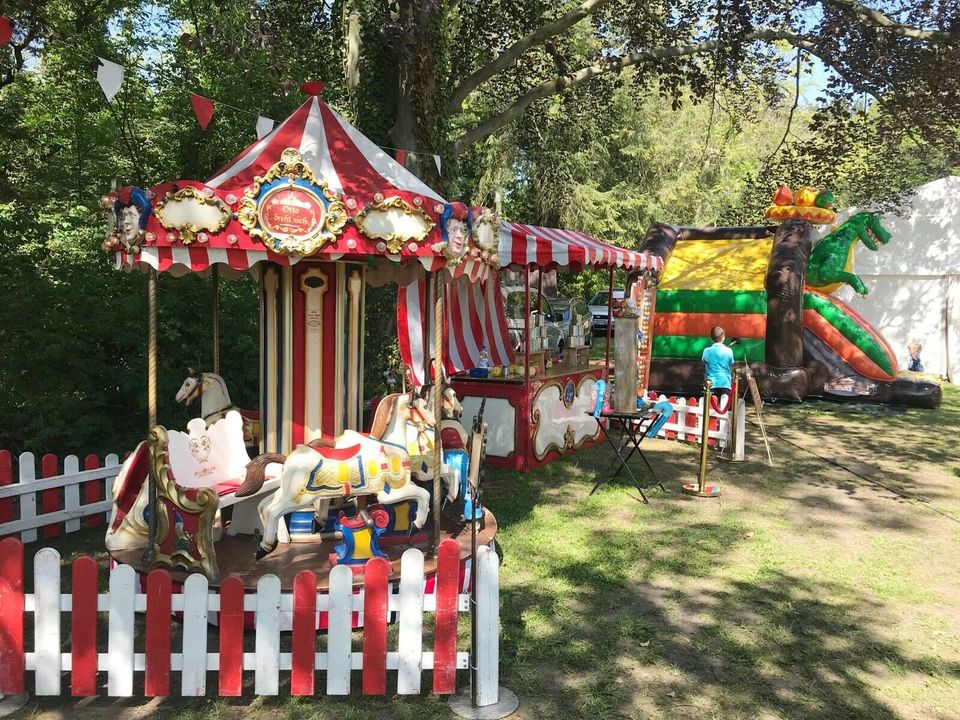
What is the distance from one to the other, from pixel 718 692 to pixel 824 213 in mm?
13144

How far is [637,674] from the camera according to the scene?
14.9 ft

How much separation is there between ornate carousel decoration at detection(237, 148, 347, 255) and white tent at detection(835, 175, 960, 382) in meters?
16.0

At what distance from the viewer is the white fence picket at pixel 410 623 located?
13.4 feet

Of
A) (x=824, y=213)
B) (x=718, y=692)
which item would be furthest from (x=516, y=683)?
(x=824, y=213)

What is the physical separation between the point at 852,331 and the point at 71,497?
13274 millimetres

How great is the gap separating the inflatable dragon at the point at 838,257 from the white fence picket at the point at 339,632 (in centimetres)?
1290

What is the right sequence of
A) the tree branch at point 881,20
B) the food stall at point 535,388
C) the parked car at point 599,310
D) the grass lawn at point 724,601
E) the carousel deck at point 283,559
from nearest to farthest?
the grass lawn at point 724,601, the carousel deck at point 283,559, the food stall at point 535,388, the tree branch at point 881,20, the parked car at point 599,310

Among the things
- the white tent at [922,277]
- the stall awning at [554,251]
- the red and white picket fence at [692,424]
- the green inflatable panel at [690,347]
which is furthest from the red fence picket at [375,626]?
the white tent at [922,277]

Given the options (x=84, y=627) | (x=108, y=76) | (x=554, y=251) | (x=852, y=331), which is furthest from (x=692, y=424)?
(x=84, y=627)

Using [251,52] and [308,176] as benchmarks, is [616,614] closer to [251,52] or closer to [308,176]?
[308,176]

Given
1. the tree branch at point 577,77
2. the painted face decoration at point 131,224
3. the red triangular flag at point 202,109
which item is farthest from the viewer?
the tree branch at point 577,77

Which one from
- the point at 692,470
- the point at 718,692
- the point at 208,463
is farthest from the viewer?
the point at 692,470

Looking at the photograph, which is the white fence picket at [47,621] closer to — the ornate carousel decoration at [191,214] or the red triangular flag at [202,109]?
the ornate carousel decoration at [191,214]

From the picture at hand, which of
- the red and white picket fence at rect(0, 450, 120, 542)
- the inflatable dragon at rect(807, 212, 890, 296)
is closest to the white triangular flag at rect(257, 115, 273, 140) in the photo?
the red and white picket fence at rect(0, 450, 120, 542)
